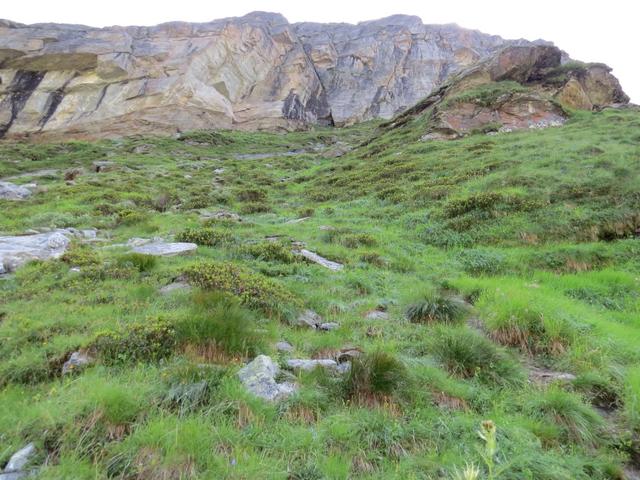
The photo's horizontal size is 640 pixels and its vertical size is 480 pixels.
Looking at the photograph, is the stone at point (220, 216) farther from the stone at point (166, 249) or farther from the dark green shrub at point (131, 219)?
the stone at point (166, 249)

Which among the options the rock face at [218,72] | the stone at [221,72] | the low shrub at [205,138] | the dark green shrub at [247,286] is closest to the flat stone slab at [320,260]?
the dark green shrub at [247,286]

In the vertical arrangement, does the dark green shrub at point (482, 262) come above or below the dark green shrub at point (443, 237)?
above

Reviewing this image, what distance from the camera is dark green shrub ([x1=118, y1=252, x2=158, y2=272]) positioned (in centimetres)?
805

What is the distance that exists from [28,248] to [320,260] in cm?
712

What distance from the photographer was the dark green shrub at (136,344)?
4.57 m

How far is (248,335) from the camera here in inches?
201

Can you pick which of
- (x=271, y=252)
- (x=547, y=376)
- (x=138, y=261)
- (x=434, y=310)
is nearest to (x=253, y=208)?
(x=271, y=252)

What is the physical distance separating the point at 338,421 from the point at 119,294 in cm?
467

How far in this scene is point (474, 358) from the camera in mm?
5090

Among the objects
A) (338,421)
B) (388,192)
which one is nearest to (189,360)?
Result: (338,421)

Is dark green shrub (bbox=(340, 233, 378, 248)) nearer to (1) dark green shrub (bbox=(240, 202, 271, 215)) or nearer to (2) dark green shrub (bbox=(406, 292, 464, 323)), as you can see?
(2) dark green shrub (bbox=(406, 292, 464, 323))

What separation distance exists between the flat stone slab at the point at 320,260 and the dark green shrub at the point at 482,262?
319 centimetres

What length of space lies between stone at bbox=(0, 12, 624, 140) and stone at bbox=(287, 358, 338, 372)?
4184 centimetres

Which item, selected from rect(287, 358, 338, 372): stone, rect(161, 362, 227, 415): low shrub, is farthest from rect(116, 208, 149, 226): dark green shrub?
rect(287, 358, 338, 372): stone
